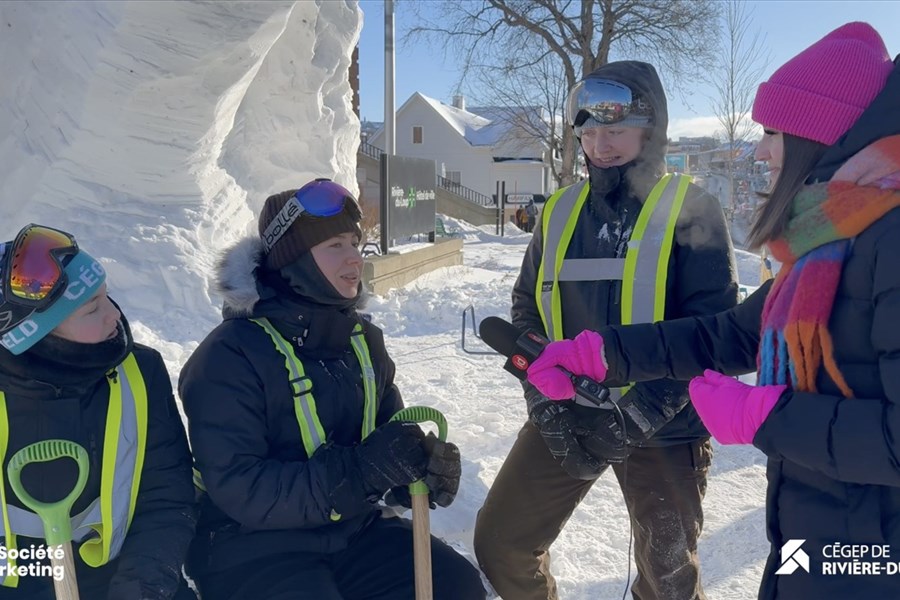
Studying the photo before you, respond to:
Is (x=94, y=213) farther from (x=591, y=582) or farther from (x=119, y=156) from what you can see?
(x=591, y=582)

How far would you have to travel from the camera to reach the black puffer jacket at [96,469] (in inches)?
80.5

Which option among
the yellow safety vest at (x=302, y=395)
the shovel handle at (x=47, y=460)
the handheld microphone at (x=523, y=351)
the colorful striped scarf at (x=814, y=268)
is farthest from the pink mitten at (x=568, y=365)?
the shovel handle at (x=47, y=460)

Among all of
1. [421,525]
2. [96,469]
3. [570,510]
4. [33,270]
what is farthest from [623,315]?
[33,270]

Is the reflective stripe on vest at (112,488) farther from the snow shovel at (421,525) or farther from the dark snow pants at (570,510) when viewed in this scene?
the dark snow pants at (570,510)

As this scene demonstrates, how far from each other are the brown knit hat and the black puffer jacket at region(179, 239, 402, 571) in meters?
0.08

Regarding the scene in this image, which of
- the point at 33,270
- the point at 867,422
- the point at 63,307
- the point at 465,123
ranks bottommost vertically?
the point at 867,422

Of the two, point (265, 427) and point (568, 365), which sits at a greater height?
point (568, 365)

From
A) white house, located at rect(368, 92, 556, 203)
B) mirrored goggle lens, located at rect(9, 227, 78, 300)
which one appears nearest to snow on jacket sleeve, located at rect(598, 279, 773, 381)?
mirrored goggle lens, located at rect(9, 227, 78, 300)

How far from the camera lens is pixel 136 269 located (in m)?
6.98

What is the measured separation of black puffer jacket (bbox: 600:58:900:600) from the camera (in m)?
1.48

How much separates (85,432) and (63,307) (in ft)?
1.22

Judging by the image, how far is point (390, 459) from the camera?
2.24 metres

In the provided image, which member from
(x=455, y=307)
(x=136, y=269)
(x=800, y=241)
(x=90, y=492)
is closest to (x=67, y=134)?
(x=136, y=269)

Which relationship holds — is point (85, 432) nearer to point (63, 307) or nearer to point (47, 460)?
point (47, 460)
